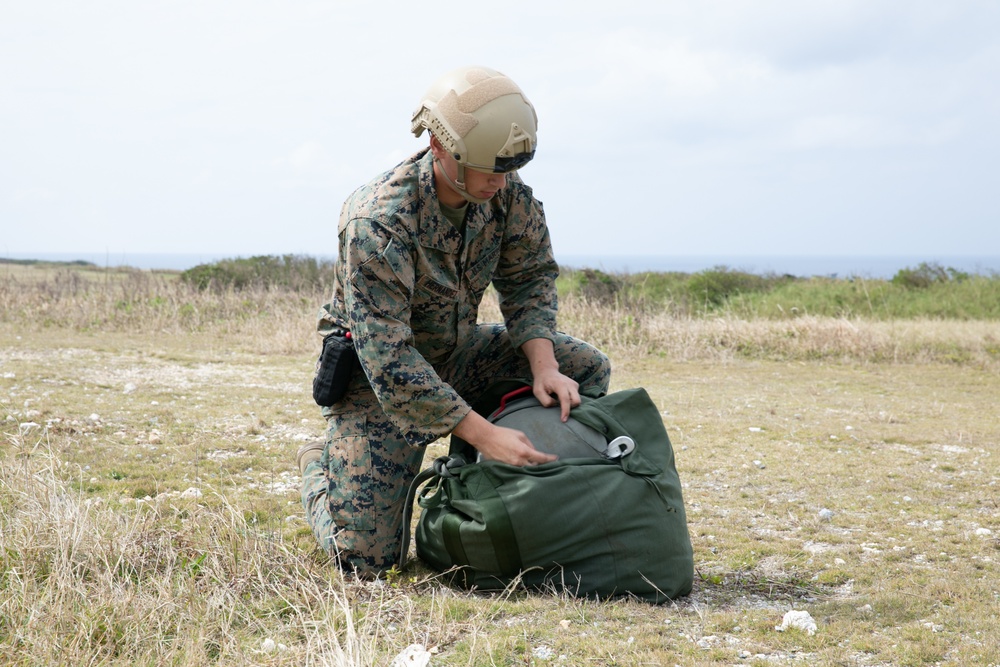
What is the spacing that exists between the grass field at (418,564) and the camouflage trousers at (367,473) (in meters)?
0.13

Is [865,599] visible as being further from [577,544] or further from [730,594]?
[577,544]

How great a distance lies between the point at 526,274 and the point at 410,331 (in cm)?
90

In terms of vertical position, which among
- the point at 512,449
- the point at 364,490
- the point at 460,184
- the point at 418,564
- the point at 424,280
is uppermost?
the point at 460,184

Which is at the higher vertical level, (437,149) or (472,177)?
(437,149)

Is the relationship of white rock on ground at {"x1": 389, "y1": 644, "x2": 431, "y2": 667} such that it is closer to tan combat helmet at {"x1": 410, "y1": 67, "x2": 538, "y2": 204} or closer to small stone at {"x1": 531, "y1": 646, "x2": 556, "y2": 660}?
small stone at {"x1": 531, "y1": 646, "x2": 556, "y2": 660}

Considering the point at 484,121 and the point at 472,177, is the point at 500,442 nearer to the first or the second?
the point at 472,177

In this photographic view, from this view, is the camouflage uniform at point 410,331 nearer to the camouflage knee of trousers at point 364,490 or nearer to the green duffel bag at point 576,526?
the camouflage knee of trousers at point 364,490

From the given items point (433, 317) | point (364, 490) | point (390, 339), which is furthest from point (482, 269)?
point (364, 490)

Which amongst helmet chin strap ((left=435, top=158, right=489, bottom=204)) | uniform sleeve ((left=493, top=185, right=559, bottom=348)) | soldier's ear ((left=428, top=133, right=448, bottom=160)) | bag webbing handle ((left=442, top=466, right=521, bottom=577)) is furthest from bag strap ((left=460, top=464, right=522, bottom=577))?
soldier's ear ((left=428, top=133, right=448, bottom=160))

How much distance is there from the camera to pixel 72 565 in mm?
2912

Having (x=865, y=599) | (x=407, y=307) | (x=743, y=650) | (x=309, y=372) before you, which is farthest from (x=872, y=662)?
(x=309, y=372)

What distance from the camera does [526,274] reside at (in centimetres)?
398

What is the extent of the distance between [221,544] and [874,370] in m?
9.24

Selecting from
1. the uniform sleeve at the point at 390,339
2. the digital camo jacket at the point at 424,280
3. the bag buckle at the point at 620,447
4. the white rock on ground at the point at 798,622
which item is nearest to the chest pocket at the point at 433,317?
the digital camo jacket at the point at 424,280
